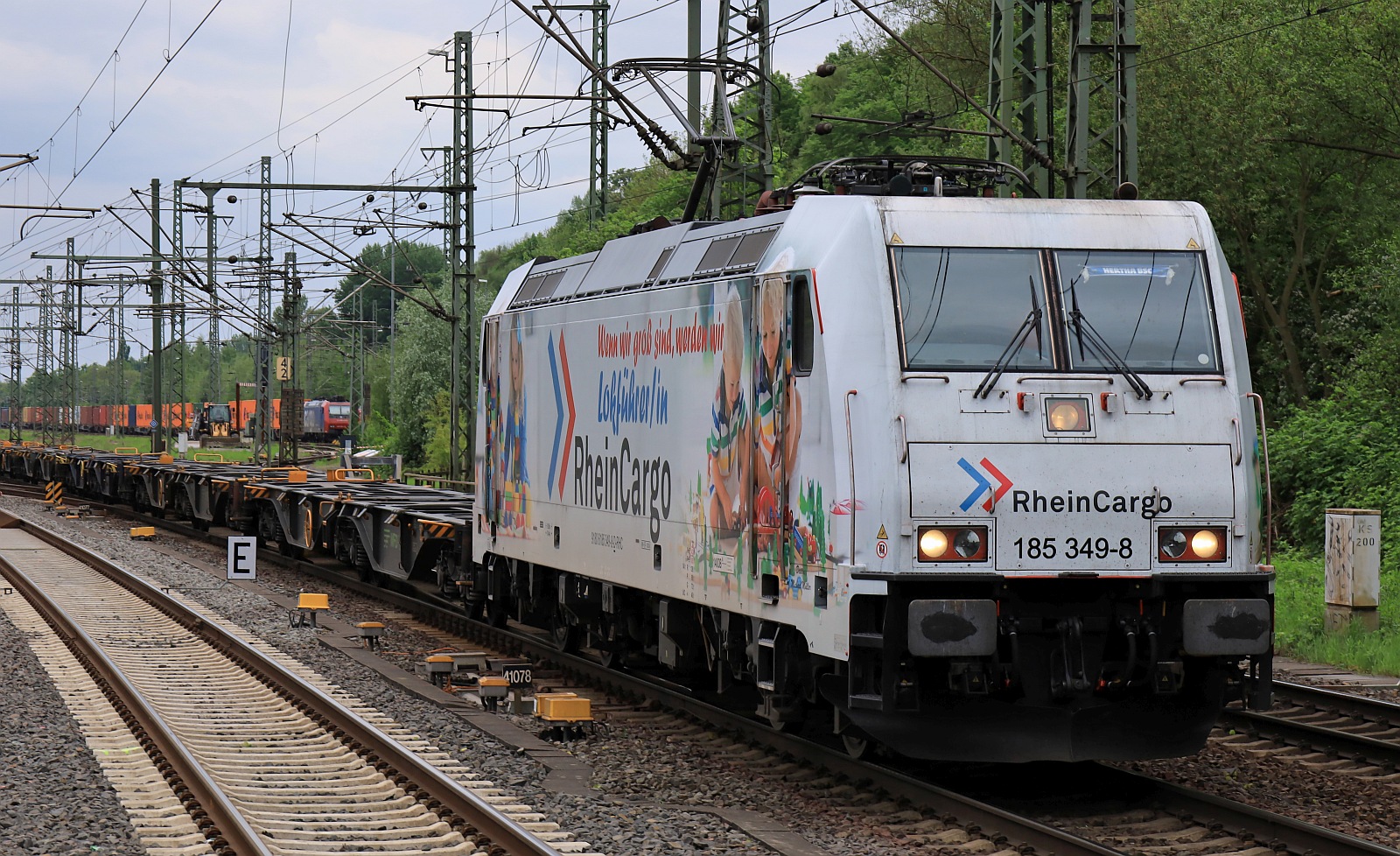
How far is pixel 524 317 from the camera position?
46.8 feet

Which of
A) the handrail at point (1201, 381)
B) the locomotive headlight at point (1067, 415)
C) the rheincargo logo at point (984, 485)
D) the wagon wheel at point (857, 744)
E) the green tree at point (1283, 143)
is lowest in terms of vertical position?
the wagon wheel at point (857, 744)

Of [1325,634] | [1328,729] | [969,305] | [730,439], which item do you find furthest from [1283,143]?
[969,305]

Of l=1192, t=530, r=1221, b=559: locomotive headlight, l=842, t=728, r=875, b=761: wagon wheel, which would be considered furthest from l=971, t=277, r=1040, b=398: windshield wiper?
l=842, t=728, r=875, b=761: wagon wheel

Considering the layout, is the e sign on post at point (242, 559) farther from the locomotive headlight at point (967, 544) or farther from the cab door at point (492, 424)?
the locomotive headlight at point (967, 544)

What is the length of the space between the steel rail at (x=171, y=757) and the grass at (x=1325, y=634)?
9.37 metres

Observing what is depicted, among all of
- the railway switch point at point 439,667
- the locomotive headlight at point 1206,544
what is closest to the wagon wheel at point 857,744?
the locomotive headlight at point 1206,544

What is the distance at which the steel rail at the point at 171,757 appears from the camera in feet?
25.9

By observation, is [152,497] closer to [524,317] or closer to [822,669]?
[524,317]

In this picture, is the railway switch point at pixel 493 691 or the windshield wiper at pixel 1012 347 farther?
the railway switch point at pixel 493 691

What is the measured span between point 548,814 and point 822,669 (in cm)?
176

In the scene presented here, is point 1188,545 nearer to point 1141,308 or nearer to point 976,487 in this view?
point 976,487

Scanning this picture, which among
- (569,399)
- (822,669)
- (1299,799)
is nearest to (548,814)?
(822,669)

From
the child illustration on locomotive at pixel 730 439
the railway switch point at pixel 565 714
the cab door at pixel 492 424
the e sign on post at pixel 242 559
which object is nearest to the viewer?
the child illustration on locomotive at pixel 730 439

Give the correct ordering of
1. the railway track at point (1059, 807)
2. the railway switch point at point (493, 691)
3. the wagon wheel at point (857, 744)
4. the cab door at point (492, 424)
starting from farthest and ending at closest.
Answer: the cab door at point (492, 424) → the railway switch point at point (493, 691) → the wagon wheel at point (857, 744) → the railway track at point (1059, 807)
